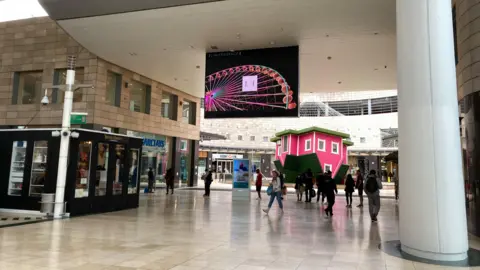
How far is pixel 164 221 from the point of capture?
9742 mm

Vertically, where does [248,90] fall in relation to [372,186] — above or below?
above

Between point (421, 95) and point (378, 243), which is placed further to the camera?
point (378, 243)

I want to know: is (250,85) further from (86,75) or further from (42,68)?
(42,68)

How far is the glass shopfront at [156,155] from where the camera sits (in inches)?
814

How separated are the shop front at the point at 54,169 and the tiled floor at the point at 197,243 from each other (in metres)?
0.84

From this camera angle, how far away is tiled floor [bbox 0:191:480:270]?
5488mm

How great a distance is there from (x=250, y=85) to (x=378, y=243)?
7448 millimetres

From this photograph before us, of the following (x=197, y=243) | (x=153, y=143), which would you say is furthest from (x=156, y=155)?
(x=197, y=243)

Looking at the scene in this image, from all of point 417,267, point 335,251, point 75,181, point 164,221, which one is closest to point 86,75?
point 75,181

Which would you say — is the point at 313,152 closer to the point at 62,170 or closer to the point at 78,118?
the point at 78,118

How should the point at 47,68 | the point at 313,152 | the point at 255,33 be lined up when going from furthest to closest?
the point at 313,152 → the point at 47,68 → the point at 255,33

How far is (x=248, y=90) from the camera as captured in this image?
13211mm

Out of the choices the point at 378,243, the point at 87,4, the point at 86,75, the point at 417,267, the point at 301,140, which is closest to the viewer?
the point at 417,267

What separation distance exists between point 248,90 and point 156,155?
10.4 m
